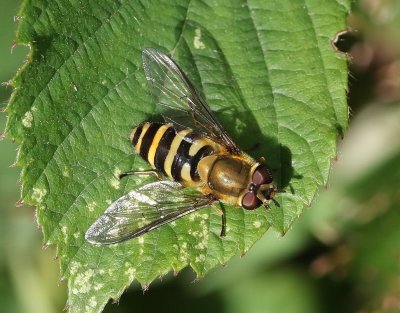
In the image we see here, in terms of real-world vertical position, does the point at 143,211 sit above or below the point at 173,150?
below

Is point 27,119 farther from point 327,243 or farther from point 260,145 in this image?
point 327,243

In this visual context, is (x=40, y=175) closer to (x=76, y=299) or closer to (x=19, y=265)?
(x=76, y=299)

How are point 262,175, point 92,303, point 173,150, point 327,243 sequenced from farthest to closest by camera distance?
point 327,243 < point 173,150 < point 262,175 < point 92,303

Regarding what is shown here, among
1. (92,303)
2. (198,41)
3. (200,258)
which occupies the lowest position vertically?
(92,303)

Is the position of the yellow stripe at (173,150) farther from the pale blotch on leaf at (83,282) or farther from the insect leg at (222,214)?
the pale blotch on leaf at (83,282)

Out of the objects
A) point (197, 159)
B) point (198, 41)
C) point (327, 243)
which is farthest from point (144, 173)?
point (327, 243)

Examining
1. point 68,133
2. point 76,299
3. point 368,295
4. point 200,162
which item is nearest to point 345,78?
point 200,162
